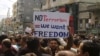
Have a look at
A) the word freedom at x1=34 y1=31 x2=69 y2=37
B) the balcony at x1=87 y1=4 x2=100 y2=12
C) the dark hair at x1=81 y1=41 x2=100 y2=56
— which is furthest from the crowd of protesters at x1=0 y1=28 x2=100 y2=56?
the balcony at x1=87 y1=4 x2=100 y2=12

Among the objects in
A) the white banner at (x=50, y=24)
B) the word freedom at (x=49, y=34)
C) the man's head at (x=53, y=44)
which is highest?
the white banner at (x=50, y=24)

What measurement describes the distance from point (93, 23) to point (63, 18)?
36.7 meters

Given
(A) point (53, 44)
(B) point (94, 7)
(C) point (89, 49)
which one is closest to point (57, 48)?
(A) point (53, 44)

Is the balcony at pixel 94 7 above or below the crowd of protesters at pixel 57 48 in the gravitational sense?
below

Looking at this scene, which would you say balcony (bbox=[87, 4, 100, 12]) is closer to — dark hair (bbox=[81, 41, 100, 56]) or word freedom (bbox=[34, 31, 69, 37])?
word freedom (bbox=[34, 31, 69, 37])

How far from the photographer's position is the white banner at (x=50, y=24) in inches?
339

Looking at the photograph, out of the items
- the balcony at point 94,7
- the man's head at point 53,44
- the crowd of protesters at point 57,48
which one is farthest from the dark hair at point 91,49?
the balcony at point 94,7

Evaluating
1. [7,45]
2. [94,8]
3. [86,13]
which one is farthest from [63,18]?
[86,13]

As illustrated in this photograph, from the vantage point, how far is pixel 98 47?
469 cm

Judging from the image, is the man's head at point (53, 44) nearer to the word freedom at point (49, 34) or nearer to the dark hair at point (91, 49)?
the word freedom at point (49, 34)

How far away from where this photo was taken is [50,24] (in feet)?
29.3

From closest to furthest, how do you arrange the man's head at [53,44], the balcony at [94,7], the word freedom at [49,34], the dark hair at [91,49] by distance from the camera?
the dark hair at [91,49], the man's head at [53,44], the word freedom at [49,34], the balcony at [94,7]

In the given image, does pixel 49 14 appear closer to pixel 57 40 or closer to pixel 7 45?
pixel 57 40

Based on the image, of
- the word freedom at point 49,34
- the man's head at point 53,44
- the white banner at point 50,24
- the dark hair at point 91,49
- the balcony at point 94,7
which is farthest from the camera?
the balcony at point 94,7
